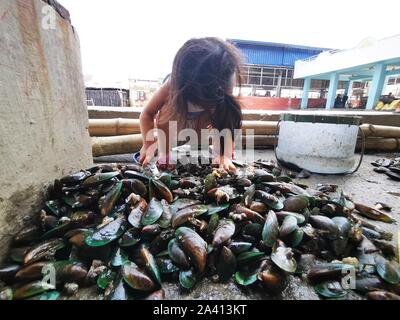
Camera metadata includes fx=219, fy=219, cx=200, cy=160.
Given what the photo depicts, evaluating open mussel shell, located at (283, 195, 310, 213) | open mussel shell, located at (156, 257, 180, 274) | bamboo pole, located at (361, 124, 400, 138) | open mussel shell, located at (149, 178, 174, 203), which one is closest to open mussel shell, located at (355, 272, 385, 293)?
open mussel shell, located at (283, 195, 310, 213)

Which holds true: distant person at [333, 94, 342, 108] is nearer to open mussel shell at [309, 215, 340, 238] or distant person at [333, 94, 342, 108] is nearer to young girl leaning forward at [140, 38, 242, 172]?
young girl leaning forward at [140, 38, 242, 172]

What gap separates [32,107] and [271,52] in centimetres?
2148

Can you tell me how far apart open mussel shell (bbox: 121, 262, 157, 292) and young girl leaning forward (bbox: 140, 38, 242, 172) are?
145 cm

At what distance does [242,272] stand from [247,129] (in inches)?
147

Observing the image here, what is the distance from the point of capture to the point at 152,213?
4.05 feet

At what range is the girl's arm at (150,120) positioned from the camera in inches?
98.9

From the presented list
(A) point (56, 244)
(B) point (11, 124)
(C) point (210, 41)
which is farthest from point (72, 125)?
(C) point (210, 41)

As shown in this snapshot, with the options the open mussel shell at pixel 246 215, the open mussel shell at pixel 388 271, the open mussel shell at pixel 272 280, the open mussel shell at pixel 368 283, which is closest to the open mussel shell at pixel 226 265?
the open mussel shell at pixel 272 280

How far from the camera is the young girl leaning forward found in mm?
1841

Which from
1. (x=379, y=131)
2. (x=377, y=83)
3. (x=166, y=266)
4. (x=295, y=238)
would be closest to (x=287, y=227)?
(x=295, y=238)

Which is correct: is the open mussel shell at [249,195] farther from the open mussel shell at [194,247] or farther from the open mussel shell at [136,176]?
the open mussel shell at [136,176]

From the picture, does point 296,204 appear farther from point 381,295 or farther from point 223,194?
point 381,295

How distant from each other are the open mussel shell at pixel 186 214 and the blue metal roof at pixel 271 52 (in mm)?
19616
